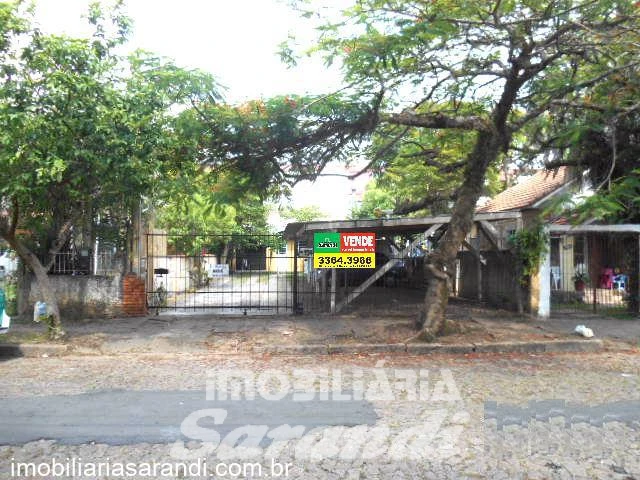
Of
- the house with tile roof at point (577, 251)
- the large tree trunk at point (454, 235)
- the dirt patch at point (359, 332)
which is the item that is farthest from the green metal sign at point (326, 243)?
the house with tile roof at point (577, 251)

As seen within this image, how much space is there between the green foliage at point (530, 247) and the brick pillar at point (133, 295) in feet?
28.7

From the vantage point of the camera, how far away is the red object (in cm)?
1166

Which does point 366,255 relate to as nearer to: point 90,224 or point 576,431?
point 90,224

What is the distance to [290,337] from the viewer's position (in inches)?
370

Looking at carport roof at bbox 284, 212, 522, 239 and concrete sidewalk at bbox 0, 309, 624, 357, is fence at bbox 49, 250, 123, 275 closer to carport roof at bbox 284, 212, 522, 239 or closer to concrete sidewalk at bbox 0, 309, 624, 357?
concrete sidewalk at bbox 0, 309, 624, 357

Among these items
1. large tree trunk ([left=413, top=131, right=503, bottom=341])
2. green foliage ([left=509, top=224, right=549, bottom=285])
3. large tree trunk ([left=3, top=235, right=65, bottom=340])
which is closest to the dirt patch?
large tree trunk ([left=413, top=131, right=503, bottom=341])

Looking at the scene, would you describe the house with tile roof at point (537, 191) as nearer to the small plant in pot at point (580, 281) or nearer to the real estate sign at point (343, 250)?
the small plant in pot at point (580, 281)

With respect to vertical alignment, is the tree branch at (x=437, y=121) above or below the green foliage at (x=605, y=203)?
above

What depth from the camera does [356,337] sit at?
30.6 ft

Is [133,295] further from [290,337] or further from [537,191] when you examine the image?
[537,191]

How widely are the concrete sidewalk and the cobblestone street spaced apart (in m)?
0.41

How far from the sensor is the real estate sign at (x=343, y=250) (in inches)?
454

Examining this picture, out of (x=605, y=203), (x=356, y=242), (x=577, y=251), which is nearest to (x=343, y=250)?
(x=356, y=242)

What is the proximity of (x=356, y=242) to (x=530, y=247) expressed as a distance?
3.94 m
